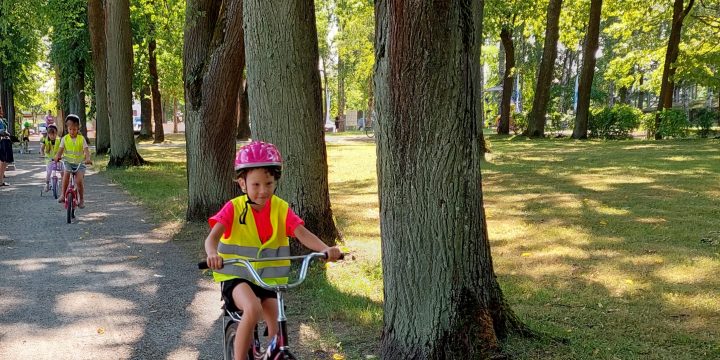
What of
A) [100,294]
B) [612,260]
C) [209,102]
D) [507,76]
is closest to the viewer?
[100,294]

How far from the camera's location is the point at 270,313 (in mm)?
3910

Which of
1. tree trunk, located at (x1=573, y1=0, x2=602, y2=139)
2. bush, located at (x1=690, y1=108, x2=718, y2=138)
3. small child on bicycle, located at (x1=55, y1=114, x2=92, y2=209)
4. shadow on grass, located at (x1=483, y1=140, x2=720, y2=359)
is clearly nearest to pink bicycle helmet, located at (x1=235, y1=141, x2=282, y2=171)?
shadow on grass, located at (x1=483, y1=140, x2=720, y2=359)

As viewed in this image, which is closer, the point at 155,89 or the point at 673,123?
the point at 673,123

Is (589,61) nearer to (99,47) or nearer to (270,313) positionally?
(99,47)

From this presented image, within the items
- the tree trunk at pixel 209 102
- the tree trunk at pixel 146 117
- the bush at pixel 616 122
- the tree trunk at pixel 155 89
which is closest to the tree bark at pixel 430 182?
the tree trunk at pixel 209 102

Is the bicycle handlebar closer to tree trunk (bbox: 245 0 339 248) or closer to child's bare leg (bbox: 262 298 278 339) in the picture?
child's bare leg (bbox: 262 298 278 339)

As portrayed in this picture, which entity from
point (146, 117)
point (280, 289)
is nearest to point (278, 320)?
point (280, 289)

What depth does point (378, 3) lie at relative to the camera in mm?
4336

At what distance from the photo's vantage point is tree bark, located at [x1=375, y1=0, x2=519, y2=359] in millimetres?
3988

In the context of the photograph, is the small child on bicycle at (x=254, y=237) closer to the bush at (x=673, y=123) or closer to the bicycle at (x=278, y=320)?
the bicycle at (x=278, y=320)

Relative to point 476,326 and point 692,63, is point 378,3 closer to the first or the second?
point 476,326

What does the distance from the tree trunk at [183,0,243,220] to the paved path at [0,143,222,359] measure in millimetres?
1155

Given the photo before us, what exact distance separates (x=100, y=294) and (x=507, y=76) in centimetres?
3428

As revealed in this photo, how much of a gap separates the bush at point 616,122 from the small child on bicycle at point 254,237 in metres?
32.4
